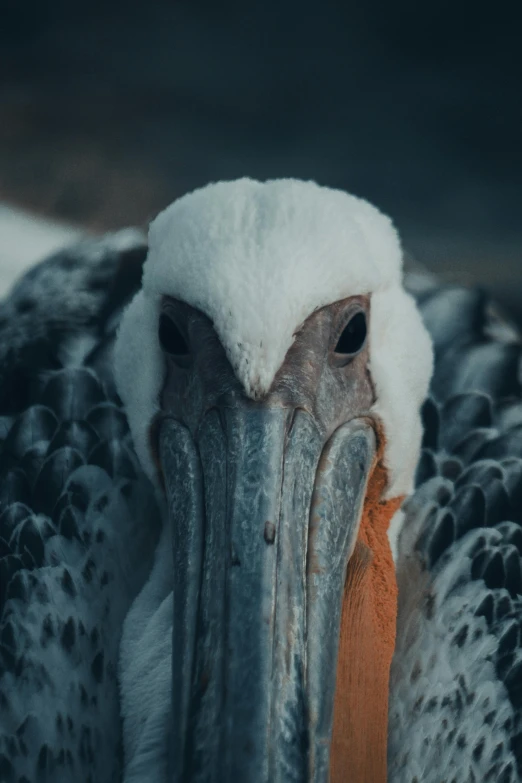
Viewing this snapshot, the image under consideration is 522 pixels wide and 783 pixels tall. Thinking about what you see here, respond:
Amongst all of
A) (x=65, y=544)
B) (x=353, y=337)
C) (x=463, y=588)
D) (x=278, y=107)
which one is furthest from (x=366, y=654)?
(x=278, y=107)

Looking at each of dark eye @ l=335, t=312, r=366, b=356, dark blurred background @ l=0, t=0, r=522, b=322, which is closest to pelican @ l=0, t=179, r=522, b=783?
dark eye @ l=335, t=312, r=366, b=356

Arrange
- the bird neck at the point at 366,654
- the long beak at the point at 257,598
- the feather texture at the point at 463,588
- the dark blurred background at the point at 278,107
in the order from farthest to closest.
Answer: the dark blurred background at the point at 278,107 < the feather texture at the point at 463,588 < the bird neck at the point at 366,654 < the long beak at the point at 257,598

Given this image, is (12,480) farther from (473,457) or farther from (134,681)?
(473,457)

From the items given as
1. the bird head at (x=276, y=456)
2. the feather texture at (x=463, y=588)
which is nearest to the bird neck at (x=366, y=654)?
the bird head at (x=276, y=456)

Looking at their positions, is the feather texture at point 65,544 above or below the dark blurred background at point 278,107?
below

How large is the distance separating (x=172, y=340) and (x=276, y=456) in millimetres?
297

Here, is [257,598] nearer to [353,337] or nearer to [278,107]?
[353,337]

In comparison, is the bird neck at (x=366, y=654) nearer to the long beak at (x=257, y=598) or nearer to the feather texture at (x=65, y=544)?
the long beak at (x=257, y=598)

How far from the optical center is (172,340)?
1490 mm

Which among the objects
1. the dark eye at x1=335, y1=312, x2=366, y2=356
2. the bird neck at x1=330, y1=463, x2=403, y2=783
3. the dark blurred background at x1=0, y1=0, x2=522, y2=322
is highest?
the dark blurred background at x1=0, y1=0, x2=522, y2=322

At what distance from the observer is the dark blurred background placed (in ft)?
11.3

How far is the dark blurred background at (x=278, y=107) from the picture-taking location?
136 inches

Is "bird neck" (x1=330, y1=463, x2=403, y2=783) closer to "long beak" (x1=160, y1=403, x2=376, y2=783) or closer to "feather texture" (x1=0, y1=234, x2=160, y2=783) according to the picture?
"long beak" (x1=160, y1=403, x2=376, y2=783)

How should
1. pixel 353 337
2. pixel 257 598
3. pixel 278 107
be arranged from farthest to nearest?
pixel 278 107, pixel 353 337, pixel 257 598
